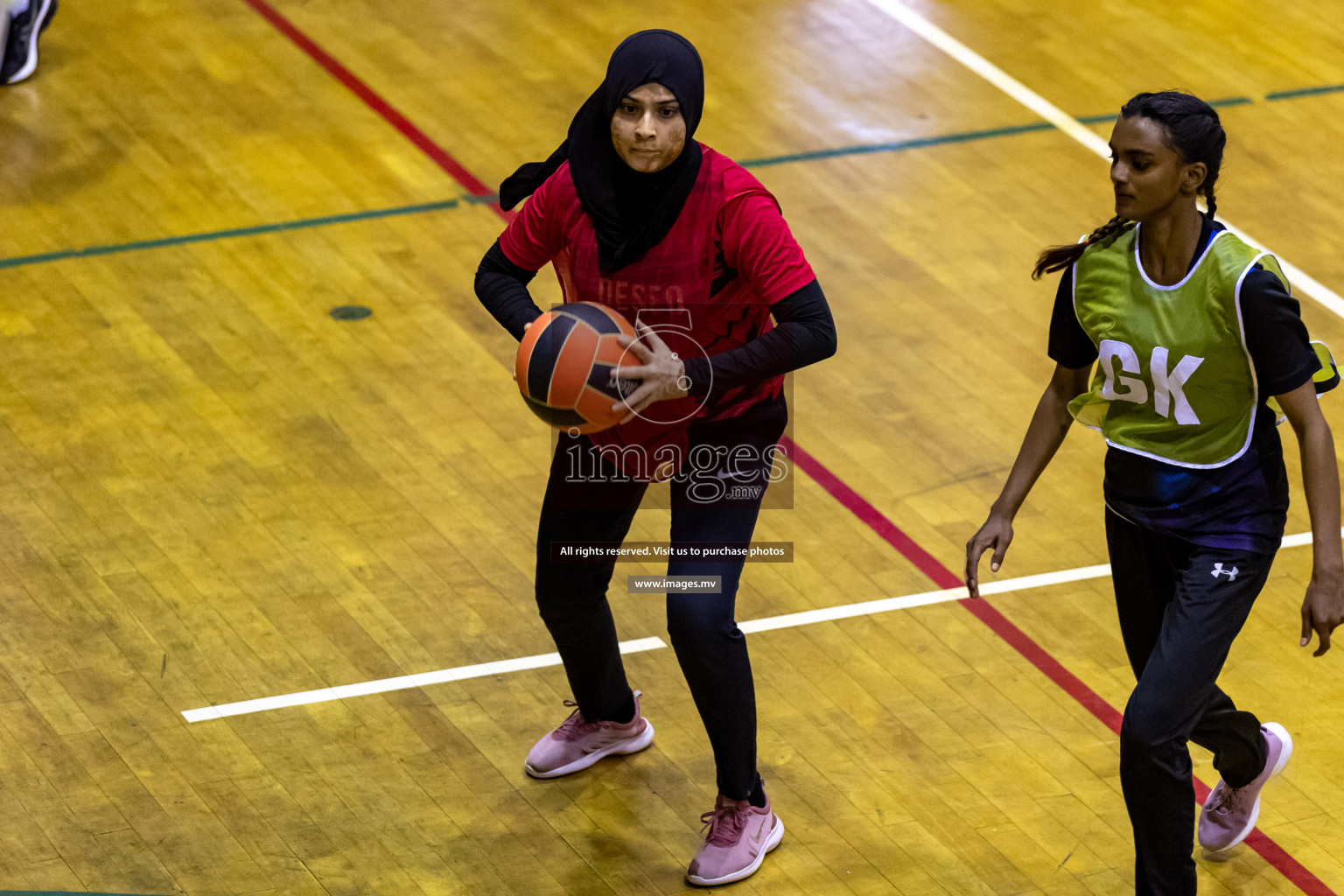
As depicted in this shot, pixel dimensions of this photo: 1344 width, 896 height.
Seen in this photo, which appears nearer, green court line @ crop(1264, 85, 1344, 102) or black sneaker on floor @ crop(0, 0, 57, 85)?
black sneaker on floor @ crop(0, 0, 57, 85)

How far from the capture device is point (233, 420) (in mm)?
6281

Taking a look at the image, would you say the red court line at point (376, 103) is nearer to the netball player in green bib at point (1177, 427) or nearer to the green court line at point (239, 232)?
the green court line at point (239, 232)

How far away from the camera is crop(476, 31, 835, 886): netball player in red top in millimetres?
3898

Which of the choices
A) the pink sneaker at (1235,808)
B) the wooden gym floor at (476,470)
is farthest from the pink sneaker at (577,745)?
the pink sneaker at (1235,808)

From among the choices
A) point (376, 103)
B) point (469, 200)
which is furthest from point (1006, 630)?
point (376, 103)

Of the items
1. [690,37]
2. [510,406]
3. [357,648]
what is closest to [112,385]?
[510,406]

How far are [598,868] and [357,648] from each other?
115 cm

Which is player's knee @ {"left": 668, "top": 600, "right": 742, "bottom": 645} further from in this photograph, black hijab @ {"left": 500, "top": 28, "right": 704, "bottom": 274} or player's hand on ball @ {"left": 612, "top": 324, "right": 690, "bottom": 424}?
black hijab @ {"left": 500, "top": 28, "right": 704, "bottom": 274}

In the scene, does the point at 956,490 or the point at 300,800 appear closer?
the point at 300,800

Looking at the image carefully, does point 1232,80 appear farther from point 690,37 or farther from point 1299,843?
point 1299,843

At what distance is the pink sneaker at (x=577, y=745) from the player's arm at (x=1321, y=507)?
6.07ft

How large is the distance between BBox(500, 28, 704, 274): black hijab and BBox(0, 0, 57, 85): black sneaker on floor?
18.0 feet

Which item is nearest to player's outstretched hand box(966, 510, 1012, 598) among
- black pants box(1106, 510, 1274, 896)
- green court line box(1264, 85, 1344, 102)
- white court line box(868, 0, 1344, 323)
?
black pants box(1106, 510, 1274, 896)

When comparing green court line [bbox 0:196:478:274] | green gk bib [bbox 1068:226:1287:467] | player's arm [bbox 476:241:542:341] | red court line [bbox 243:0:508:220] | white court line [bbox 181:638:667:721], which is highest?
green gk bib [bbox 1068:226:1287:467]
